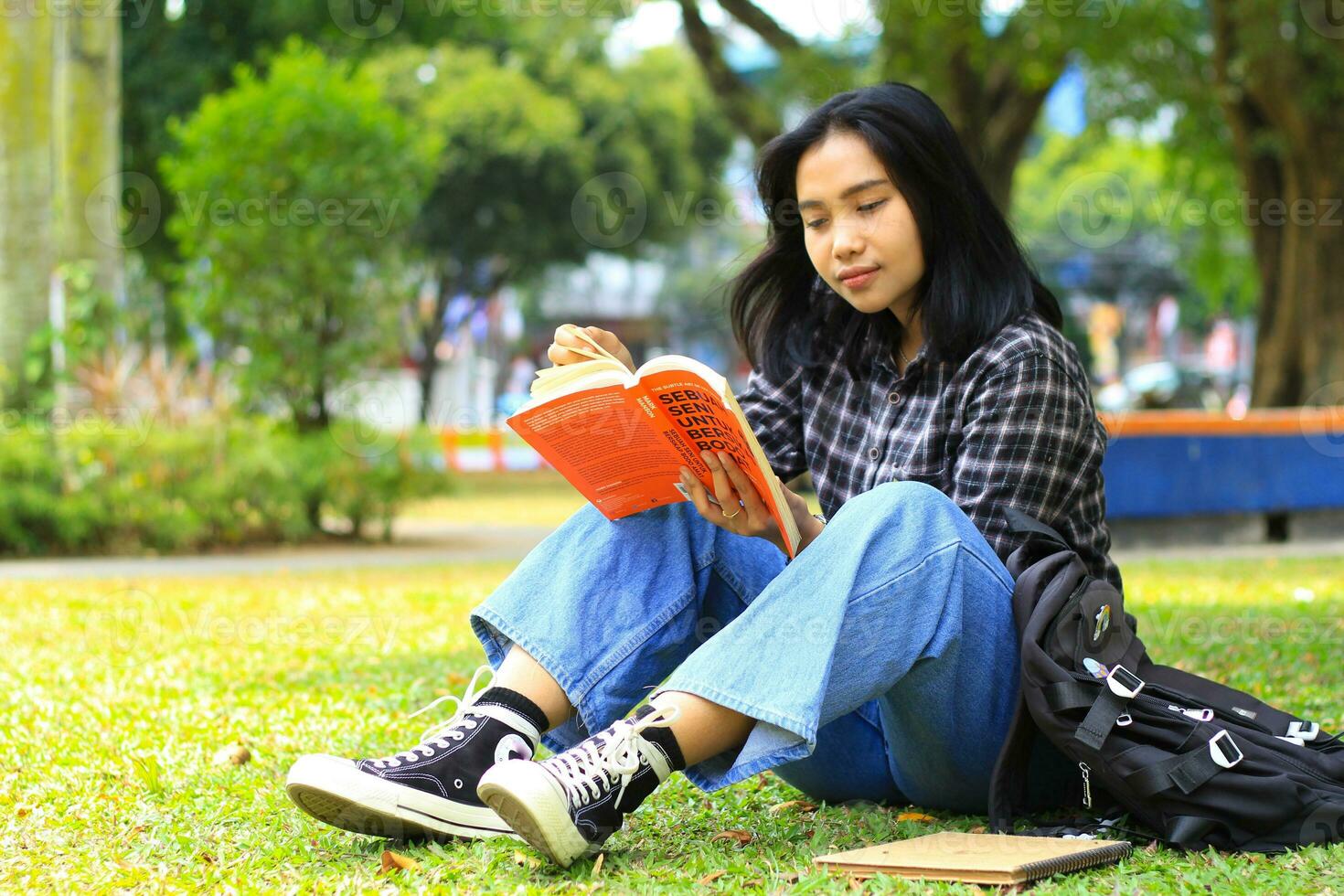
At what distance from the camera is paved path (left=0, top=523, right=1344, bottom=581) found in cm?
823

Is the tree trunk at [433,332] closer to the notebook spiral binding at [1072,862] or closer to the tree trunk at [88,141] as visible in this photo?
the tree trunk at [88,141]

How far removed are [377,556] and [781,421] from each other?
6.64 meters

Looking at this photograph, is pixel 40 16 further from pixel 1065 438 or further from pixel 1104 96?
pixel 1104 96

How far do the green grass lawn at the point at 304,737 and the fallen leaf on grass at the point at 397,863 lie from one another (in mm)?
18

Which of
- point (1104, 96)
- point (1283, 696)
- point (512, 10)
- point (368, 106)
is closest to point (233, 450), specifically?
point (368, 106)

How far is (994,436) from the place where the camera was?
2578 mm

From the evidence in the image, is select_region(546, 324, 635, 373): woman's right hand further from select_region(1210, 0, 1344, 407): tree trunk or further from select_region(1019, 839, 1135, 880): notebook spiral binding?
select_region(1210, 0, 1344, 407): tree trunk

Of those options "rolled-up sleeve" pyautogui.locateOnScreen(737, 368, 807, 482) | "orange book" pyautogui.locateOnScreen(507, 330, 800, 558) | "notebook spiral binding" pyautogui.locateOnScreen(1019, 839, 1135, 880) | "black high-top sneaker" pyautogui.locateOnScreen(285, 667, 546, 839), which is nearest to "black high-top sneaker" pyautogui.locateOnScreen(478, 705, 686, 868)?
"black high-top sneaker" pyautogui.locateOnScreen(285, 667, 546, 839)

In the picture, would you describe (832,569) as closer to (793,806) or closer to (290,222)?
(793,806)

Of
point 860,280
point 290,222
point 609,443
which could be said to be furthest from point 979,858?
point 290,222

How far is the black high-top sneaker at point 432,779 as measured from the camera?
2441 mm

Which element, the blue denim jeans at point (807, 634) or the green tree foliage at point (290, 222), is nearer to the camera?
the blue denim jeans at point (807, 634)

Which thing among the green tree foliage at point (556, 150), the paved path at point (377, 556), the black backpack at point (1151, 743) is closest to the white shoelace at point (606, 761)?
the black backpack at point (1151, 743)

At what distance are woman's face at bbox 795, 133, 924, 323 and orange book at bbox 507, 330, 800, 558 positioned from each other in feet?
1.44
